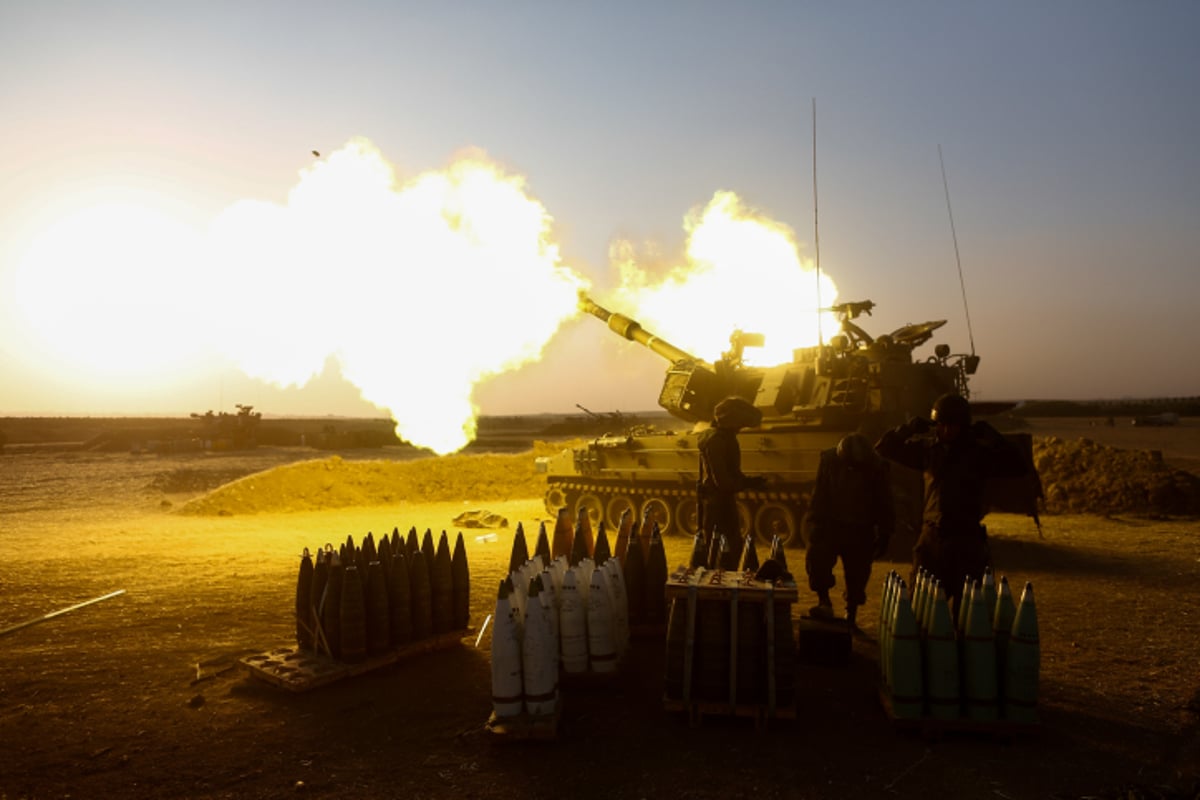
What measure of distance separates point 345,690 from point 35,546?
473 inches

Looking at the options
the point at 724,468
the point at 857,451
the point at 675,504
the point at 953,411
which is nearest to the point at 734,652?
the point at 953,411

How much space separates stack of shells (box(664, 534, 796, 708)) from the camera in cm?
581

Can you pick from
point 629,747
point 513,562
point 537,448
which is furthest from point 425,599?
point 537,448

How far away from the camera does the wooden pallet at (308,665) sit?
6.71 metres

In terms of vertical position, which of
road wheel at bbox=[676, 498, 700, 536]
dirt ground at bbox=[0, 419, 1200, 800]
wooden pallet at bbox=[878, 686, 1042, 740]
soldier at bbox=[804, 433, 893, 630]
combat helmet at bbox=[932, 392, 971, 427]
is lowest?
dirt ground at bbox=[0, 419, 1200, 800]

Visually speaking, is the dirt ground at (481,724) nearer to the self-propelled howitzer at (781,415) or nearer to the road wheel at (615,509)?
the self-propelled howitzer at (781,415)

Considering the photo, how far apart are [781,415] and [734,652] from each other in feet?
32.0

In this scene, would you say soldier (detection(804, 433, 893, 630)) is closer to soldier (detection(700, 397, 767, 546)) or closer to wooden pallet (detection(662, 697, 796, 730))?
soldier (detection(700, 397, 767, 546))

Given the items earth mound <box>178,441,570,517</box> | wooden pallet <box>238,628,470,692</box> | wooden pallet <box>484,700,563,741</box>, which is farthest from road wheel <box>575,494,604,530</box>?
wooden pallet <box>484,700,563,741</box>

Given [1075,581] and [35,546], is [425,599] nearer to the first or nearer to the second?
[1075,581]

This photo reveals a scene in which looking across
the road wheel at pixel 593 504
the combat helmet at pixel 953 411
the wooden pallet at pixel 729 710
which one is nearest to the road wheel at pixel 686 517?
the road wheel at pixel 593 504

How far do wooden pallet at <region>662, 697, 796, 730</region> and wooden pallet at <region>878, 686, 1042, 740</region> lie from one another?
0.81m

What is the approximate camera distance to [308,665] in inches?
275

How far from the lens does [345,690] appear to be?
676 centimetres
